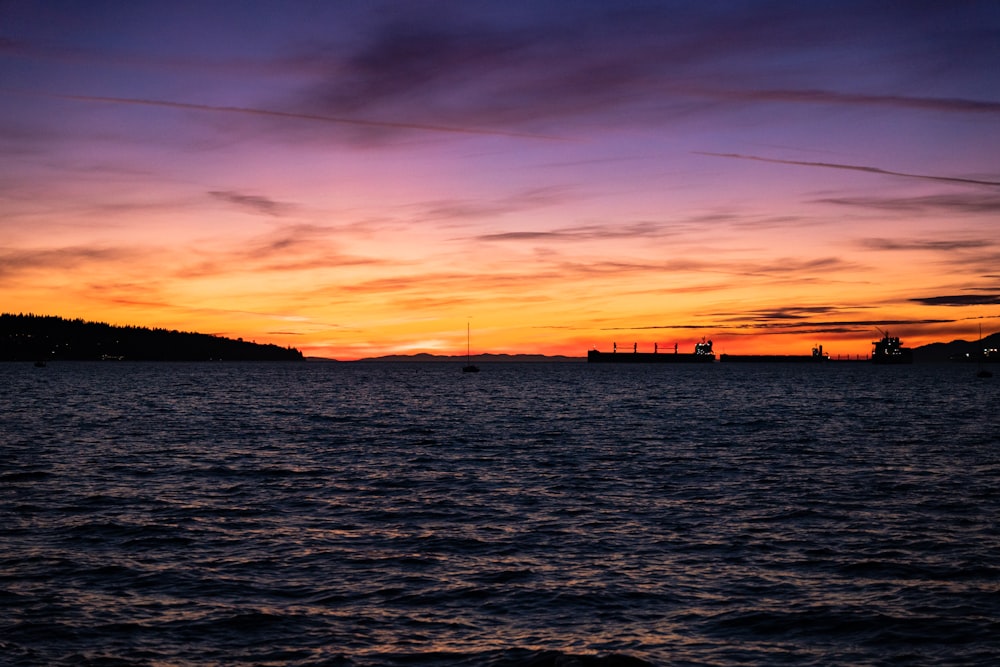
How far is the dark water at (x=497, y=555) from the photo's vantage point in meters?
16.5

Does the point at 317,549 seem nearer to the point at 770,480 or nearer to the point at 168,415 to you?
the point at 770,480

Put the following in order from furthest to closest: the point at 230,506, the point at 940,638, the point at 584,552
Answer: the point at 230,506, the point at 584,552, the point at 940,638

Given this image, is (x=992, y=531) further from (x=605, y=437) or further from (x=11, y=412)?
(x=11, y=412)

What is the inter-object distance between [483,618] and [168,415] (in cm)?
7057

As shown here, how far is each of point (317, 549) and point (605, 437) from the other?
127 feet

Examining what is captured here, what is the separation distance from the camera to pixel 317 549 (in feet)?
79.5

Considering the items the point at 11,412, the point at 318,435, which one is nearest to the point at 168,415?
the point at 11,412

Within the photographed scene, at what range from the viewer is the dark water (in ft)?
54.2

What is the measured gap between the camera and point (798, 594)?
65.2 feet

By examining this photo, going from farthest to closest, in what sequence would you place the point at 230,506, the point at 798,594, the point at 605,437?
the point at 605,437 < the point at 230,506 < the point at 798,594

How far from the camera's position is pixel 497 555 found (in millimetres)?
23641

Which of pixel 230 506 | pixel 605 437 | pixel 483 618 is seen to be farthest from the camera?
pixel 605 437

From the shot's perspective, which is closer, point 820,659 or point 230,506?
point 820,659

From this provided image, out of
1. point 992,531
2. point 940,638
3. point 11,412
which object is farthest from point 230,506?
point 11,412
